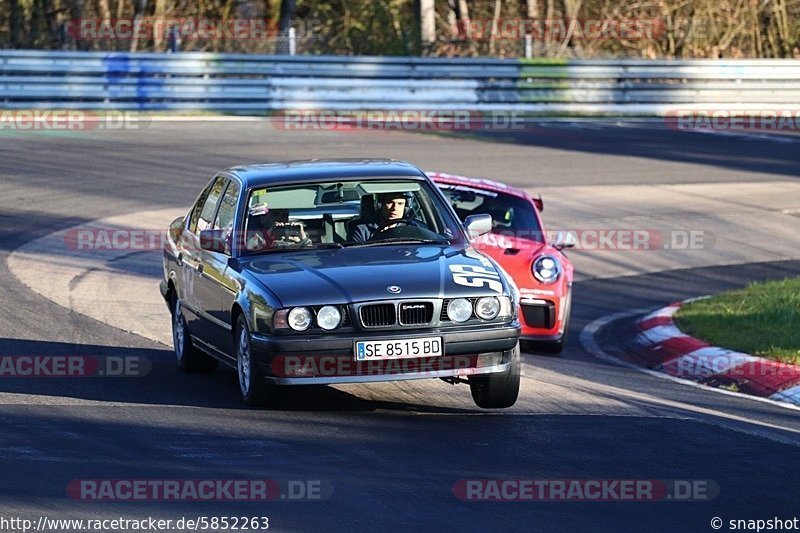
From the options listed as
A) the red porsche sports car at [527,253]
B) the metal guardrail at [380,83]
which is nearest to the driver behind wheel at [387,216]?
the red porsche sports car at [527,253]

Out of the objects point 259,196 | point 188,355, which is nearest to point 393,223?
point 259,196

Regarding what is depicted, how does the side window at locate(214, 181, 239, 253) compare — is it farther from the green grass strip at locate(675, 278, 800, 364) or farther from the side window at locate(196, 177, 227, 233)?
the green grass strip at locate(675, 278, 800, 364)

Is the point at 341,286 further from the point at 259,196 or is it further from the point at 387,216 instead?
the point at 259,196

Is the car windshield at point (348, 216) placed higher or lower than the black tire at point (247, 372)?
higher

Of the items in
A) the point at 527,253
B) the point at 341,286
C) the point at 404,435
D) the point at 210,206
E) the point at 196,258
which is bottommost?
the point at 404,435

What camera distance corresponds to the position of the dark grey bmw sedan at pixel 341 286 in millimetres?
7504

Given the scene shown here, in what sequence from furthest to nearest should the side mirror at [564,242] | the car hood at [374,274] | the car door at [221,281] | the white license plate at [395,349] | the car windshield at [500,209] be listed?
the car windshield at [500,209]
the side mirror at [564,242]
the car door at [221,281]
the car hood at [374,274]
the white license plate at [395,349]

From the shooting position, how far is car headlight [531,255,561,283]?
11.0m

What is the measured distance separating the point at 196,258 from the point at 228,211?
0.50 m

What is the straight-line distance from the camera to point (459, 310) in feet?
25.0

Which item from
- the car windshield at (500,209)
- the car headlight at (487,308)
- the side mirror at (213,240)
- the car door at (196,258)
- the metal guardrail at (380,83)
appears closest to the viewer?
the car headlight at (487,308)

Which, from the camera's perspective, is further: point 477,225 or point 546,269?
point 546,269

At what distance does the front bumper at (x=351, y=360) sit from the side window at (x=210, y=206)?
190 cm

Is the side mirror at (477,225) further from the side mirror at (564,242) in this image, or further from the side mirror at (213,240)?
the side mirror at (564,242)
